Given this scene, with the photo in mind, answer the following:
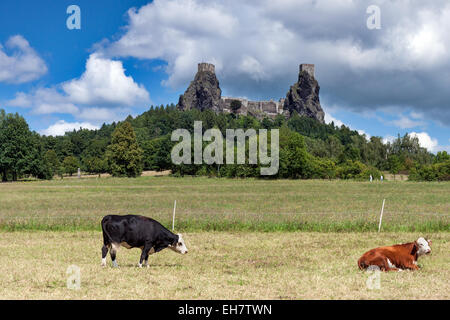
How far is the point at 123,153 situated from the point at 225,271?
79.7 metres

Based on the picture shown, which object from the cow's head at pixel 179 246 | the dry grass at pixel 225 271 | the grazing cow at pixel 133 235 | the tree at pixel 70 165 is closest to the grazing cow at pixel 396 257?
the dry grass at pixel 225 271

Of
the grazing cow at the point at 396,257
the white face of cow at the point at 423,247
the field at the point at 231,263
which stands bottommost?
the field at the point at 231,263

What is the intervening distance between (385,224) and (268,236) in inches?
262

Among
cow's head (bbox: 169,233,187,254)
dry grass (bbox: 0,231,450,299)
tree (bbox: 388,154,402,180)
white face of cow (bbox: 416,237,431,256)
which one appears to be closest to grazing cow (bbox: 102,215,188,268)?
cow's head (bbox: 169,233,187,254)

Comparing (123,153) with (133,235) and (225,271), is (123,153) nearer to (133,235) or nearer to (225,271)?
(133,235)

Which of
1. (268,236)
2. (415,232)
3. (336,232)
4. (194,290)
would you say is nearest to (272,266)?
(194,290)

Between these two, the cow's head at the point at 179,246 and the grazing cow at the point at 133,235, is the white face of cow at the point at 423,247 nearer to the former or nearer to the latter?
the cow's head at the point at 179,246

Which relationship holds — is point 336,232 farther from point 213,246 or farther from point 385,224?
point 213,246

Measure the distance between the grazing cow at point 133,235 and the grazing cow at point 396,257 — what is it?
17.4 feet

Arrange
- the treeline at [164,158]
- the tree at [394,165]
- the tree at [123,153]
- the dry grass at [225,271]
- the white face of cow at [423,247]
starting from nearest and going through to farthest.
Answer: the dry grass at [225,271], the white face of cow at [423,247], the treeline at [164,158], the tree at [123,153], the tree at [394,165]

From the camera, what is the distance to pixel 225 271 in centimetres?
1081

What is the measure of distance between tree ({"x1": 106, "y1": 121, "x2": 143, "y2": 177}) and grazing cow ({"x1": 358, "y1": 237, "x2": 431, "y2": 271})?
8029 centimetres

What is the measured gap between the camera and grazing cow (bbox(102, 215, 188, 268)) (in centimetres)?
1063

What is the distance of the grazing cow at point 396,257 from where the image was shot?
415 inches
